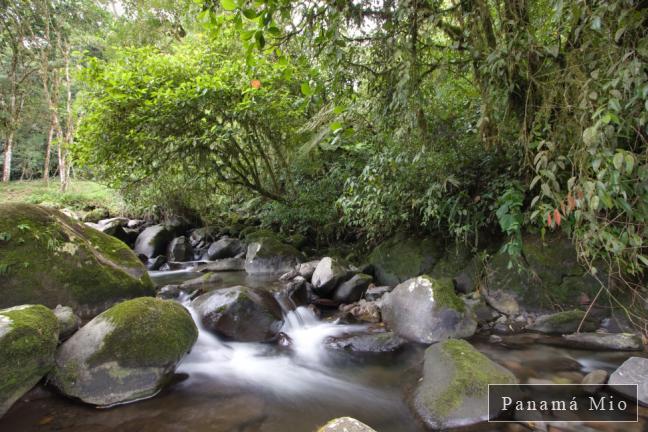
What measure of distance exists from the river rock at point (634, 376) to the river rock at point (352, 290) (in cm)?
352

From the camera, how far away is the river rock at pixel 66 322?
3.49 meters

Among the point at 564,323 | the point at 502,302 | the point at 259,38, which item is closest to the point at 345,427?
the point at 259,38

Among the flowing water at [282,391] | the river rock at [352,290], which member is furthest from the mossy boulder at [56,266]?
the river rock at [352,290]

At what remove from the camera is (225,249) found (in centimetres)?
992

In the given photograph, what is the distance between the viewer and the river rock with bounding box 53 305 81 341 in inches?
137

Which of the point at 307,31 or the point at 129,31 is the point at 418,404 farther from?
the point at 129,31

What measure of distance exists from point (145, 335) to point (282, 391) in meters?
1.45

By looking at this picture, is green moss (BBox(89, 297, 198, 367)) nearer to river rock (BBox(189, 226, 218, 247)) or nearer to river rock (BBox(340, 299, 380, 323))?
river rock (BBox(340, 299, 380, 323))

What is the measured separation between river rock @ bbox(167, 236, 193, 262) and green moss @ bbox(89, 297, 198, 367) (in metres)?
6.56

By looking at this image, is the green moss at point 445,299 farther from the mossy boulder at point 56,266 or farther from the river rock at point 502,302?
the mossy boulder at point 56,266

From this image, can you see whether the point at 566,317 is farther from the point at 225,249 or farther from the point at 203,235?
the point at 203,235

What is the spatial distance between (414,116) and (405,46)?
69cm

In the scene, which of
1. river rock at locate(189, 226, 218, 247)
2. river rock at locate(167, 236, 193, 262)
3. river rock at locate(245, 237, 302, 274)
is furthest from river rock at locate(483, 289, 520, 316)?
river rock at locate(189, 226, 218, 247)

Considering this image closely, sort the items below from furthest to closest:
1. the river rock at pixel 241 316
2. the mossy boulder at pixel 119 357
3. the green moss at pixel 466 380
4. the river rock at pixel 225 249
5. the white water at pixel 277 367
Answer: the river rock at pixel 225 249
the river rock at pixel 241 316
the white water at pixel 277 367
the mossy boulder at pixel 119 357
the green moss at pixel 466 380
